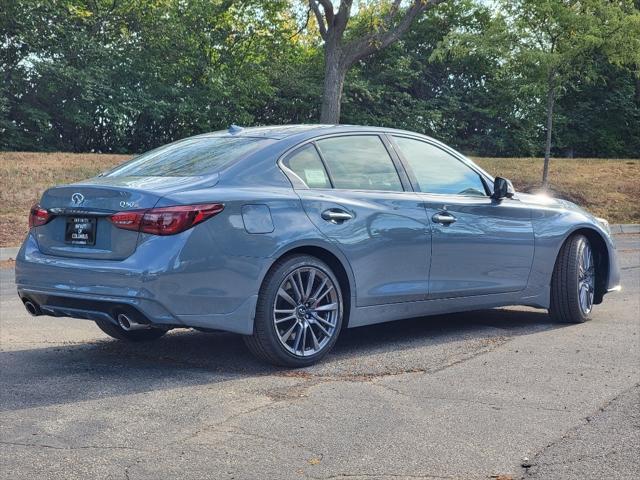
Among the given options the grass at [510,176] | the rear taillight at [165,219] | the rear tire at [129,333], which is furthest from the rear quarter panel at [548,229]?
the grass at [510,176]

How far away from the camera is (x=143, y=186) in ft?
18.6

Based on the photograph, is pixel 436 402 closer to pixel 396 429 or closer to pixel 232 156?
pixel 396 429

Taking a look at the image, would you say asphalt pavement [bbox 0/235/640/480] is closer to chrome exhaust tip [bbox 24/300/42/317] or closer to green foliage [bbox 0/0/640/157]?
chrome exhaust tip [bbox 24/300/42/317]

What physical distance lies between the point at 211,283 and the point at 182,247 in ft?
0.88

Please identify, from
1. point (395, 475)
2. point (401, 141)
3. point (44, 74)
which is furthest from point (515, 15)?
point (395, 475)

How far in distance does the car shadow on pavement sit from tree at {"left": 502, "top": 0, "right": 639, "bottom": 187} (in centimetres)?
1453

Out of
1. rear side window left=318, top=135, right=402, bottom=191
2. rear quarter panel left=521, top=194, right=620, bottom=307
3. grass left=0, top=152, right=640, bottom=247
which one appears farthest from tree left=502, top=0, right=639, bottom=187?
rear side window left=318, top=135, right=402, bottom=191

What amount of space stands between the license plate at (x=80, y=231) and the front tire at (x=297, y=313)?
3.39 ft

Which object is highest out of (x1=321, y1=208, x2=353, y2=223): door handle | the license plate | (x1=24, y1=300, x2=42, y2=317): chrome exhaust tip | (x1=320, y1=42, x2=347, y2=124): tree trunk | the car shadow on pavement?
(x1=320, y1=42, x2=347, y2=124): tree trunk

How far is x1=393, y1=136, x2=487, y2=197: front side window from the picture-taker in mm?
6891

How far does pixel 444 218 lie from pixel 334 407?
216 cm

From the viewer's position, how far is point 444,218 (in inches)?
264

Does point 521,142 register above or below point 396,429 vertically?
above

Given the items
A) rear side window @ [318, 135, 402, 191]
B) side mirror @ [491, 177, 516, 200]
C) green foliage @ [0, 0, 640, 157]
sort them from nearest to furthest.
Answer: rear side window @ [318, 135, 402, 191] → side mirror @ [491, 177, 516, 200] → green foliage @ [0, 0, 640, 157]
